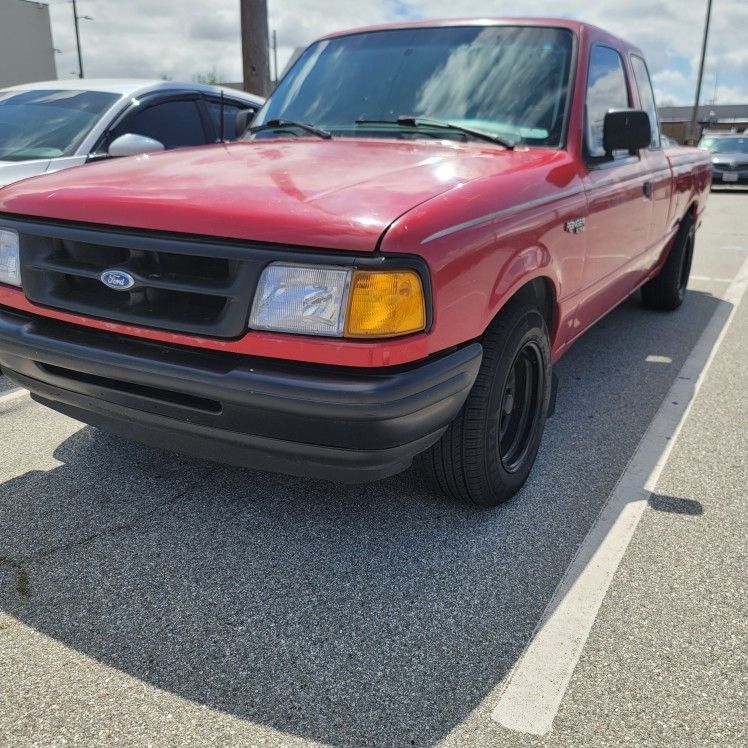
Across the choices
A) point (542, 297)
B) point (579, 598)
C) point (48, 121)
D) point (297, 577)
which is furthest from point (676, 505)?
point (48, 121)

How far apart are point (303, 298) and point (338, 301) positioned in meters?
0.10

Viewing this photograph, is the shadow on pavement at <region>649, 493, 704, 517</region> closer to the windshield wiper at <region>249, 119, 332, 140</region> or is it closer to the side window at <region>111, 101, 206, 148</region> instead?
the windshield wiper at <region>249, 119, 332, 140</region>

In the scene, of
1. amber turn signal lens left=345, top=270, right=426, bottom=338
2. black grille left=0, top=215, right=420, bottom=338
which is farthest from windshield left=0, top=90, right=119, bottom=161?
amber turn signal lens left=345, top=270, right=426, bottom=338

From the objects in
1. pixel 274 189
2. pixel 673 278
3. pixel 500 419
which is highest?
pixel 274 189

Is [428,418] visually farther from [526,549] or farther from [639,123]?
[639,123]

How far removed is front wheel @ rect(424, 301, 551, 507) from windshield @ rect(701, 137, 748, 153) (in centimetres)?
1754

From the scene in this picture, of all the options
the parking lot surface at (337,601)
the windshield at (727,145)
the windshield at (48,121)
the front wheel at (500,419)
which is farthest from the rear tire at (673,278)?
the windshield at (727,145)

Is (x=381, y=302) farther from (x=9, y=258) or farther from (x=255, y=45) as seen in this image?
(x=255, y=45)

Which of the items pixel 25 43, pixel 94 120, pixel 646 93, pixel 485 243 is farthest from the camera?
pixel 25 43

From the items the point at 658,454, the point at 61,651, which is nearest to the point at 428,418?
the point at 61,651

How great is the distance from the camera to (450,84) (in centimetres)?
314

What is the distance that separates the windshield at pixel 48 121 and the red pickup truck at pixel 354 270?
1975 mm

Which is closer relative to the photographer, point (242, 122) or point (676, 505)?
point (676, 505)

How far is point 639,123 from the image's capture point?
10.5 feet
